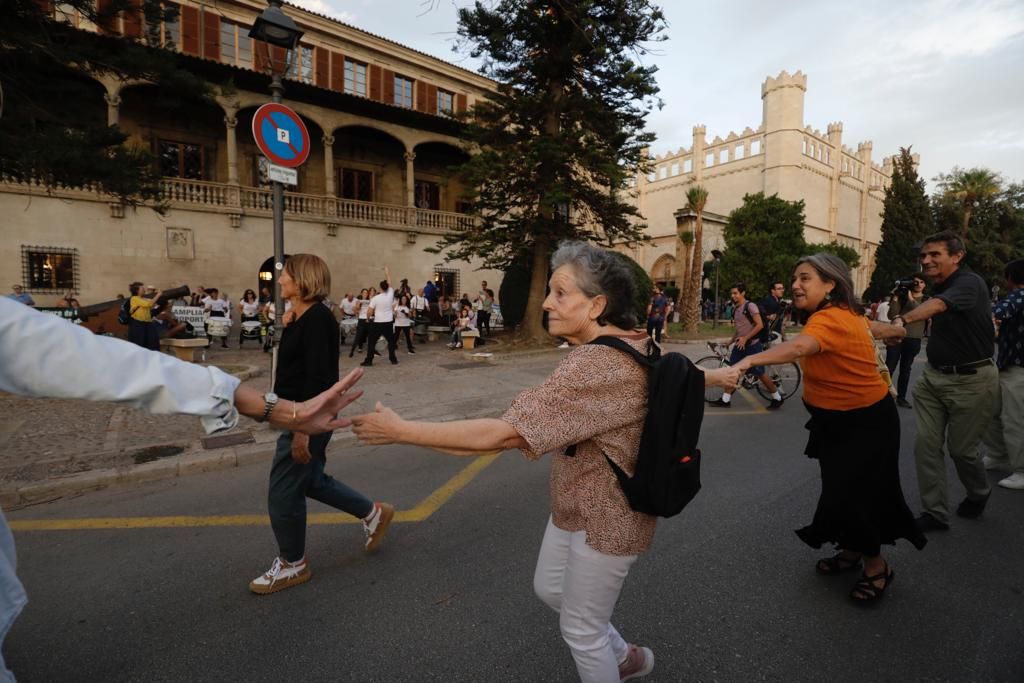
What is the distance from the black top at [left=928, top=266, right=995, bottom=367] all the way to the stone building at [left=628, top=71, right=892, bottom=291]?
132 feet

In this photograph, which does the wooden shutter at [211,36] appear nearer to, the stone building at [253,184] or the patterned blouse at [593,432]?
the stone building at [253,184]

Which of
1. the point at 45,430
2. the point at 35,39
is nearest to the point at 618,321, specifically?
the point at 45,430

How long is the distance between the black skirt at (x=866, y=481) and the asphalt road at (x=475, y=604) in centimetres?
35

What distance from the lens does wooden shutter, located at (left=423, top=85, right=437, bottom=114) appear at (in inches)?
1000

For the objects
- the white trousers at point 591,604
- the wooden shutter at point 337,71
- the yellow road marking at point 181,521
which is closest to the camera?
the white trousers at point 591,604

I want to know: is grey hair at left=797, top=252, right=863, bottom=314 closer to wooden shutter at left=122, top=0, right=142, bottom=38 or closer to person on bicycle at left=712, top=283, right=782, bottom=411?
person on bicycle at left=712, top=283, right=782, bottom=411

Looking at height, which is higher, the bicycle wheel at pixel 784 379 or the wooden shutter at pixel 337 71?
the wooden shutter at pixel 337 71

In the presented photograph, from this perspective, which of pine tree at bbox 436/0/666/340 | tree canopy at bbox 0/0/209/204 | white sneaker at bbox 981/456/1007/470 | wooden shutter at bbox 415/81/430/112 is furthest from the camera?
wooden shutter at bbox 415/81/430/112

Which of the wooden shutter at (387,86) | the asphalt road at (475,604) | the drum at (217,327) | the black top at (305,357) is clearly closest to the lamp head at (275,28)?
the black top at (305,357)

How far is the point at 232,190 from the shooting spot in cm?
1912

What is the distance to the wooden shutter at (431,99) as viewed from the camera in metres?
25.4

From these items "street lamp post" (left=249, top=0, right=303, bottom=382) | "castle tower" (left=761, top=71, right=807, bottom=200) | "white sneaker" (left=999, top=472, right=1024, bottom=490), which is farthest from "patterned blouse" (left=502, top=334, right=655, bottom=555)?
"castle tower" (left=761, top=71, right=807, bottom=200)

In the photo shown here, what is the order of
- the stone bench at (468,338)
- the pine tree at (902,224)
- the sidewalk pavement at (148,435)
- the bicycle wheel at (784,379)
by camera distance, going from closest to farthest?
the sidewalk pavement at (148,435)
the bicycle wheel at (784,379)
the stone bench at (468,338)
the pine tree at (902,224)

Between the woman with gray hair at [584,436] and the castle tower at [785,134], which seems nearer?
the woman with gray hair at [584,436]
